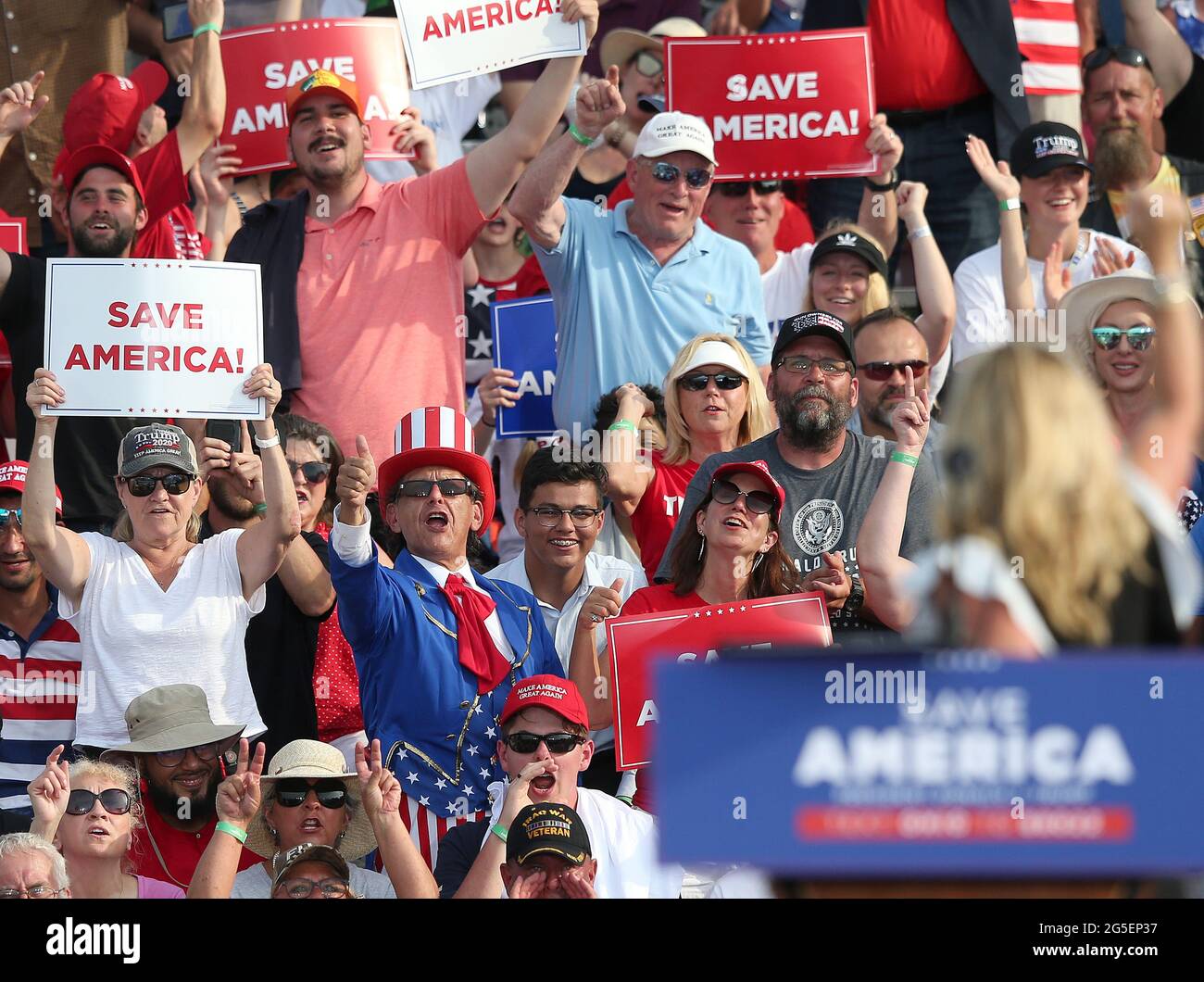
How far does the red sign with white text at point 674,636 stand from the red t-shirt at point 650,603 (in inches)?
5.9

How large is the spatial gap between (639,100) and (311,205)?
1983mm

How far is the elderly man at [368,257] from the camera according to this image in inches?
321

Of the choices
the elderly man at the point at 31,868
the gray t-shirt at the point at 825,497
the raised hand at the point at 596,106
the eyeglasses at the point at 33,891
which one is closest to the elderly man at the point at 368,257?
the raised hand at the point at 596,106

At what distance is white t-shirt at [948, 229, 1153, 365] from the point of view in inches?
348

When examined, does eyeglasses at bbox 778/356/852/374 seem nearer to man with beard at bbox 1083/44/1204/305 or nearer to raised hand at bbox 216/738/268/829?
raised hand at bbox 216/738/268/829

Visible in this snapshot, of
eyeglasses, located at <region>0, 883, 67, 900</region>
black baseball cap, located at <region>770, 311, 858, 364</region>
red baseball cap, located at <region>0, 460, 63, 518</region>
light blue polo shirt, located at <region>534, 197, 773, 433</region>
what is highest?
light blue polo shirt, located at <region>534, 197, 773, 433</region>

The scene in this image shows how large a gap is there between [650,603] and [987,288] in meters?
2.91

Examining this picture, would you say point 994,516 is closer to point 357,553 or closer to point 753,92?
point 357,553

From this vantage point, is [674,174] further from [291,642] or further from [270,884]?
[270,884]

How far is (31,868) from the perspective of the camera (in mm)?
6117

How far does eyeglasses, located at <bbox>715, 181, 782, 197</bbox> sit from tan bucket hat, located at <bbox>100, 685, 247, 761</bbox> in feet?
12.2

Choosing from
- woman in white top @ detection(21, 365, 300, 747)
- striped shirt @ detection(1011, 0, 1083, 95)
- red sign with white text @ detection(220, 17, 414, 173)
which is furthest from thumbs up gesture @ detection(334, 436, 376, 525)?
striped shirt @ detection(1011, 0, 1083, 95)

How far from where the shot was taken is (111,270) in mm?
7363
